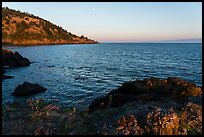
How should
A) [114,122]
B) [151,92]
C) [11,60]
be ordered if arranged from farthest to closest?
[11,60]
[151,92]
[114,122]

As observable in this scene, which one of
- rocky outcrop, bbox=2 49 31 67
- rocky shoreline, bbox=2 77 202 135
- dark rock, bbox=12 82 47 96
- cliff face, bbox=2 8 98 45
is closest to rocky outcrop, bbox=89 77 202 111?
rocky shoreline, bbox=2 77 202 135

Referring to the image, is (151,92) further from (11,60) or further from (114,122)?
(11,60)

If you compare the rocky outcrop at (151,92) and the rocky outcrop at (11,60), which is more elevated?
the rocky outcrop at (151,92)

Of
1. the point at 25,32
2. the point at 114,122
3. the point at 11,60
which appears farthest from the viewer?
the point at 25,32

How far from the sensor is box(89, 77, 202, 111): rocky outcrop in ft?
46.0

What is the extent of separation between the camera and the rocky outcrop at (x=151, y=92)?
14.0m

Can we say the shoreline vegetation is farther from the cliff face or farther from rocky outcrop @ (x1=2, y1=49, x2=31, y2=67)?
the cliff face

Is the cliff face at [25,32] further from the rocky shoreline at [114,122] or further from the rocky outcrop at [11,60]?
the rocky shoreline at [114,122]

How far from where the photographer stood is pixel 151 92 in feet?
50.7

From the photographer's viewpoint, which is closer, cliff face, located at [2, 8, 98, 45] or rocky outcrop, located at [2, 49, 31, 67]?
rocky outcrop, located at [2, 49, 31, 67]

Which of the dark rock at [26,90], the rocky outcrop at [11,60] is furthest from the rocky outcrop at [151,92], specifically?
the rocky outcrop at [11,60]

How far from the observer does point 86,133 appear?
822 centimetres

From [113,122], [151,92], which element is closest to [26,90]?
[151,92]

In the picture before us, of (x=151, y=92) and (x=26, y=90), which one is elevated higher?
(x=151, y=92)
